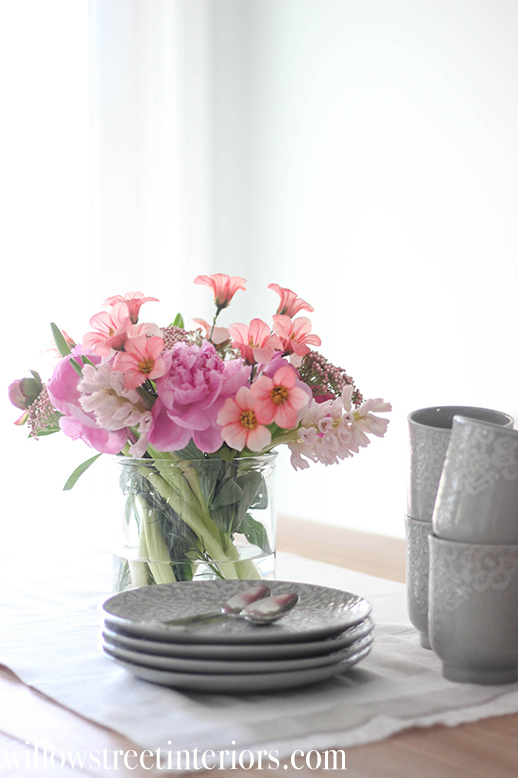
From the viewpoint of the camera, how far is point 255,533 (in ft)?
2.64

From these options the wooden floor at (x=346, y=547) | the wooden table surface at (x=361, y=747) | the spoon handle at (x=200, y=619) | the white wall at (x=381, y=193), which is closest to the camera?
the wooden table surface at (x=361, y=747)

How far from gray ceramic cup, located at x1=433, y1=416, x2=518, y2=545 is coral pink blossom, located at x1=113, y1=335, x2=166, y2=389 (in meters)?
0.26

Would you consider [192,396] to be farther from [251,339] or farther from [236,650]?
[236,650]

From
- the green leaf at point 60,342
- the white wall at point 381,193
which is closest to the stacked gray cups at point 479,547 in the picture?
the green leaf at point 60,342

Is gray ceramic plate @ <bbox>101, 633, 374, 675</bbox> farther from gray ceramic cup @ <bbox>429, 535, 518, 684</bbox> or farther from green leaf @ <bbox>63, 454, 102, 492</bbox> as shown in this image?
green leaf @ <bbox>63, 454, 102, 492</bbox>

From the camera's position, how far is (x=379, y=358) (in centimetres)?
261

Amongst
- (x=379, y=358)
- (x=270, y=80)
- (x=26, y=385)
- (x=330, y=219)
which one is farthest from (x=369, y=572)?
(x=270, y=80)

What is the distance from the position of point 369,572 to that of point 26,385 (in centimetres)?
55

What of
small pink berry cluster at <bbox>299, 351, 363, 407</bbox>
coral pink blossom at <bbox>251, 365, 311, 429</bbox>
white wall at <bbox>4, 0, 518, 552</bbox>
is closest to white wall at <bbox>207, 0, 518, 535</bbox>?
white wall at <bbox>4, 0, 518, 552</bbox>

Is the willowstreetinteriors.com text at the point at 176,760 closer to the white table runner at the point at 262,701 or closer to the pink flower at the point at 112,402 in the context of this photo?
the white table runner at the point at 262,701

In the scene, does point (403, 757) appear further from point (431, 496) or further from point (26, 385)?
point (26, 385)

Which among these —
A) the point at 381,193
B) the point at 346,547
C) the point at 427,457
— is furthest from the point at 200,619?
the point at 381,193

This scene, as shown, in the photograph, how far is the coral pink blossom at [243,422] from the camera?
698 mm

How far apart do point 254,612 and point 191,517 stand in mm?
164
